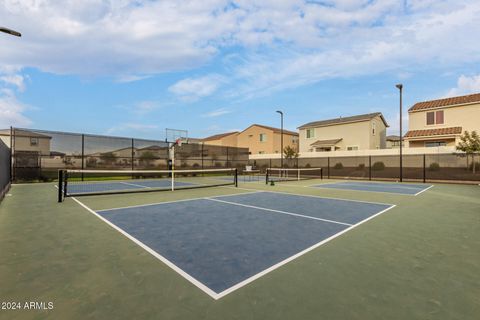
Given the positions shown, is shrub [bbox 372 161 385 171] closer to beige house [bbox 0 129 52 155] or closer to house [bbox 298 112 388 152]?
house [bbox 298 112 388 152]

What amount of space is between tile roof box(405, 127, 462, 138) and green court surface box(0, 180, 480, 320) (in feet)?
89.5

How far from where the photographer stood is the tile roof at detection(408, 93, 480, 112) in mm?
26441

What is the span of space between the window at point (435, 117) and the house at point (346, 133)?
233 inches

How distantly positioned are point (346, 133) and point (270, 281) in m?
35.5

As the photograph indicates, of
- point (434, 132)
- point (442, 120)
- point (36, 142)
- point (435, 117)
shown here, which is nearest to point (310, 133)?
point (435, 117)

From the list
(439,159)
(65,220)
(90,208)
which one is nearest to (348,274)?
(65,220)

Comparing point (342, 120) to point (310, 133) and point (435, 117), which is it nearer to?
point (310, 133)

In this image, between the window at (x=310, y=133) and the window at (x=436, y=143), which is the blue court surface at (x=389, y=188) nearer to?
the window at (x=436, y=143)

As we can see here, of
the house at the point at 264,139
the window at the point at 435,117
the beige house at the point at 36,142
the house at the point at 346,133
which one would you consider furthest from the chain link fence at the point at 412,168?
the beige house at the point at 36,142

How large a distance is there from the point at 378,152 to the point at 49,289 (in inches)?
1202

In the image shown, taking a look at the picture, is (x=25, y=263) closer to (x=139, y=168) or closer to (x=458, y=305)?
(x=458, y=305)

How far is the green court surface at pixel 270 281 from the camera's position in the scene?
2.37 m

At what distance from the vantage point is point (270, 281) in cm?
296

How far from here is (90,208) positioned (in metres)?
7.58
